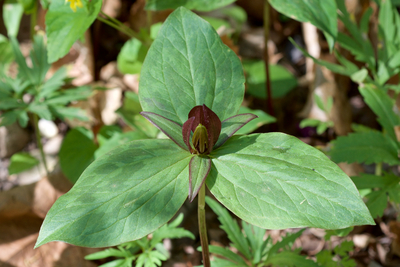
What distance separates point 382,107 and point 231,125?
978 mm

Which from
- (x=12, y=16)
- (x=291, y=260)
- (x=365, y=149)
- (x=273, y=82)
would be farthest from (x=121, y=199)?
(x=12, y=16)

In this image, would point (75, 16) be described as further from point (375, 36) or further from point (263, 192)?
point (375, 36)

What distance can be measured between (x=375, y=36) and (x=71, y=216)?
2489 mm

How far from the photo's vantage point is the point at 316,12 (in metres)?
1.40

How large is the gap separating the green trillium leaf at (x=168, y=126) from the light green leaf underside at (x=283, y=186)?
0.09m

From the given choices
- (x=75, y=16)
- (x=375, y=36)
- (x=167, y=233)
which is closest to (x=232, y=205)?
(x=167, y=233)

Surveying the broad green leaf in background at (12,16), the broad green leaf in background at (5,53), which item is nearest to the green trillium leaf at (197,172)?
the broad green leaf in background at (12,16)

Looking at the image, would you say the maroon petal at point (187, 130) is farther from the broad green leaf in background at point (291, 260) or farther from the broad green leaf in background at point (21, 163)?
the broad green leaf in background at point (21, 163)

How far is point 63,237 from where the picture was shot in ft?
2.37

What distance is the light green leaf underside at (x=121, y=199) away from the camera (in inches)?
29.2

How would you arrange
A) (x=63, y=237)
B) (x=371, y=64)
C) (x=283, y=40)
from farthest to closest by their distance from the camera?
1. (x=283, y=40)
2. (x=371, y=64)
3. (x=63, y=237)

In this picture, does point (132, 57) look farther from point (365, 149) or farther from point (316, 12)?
point (365, 149)

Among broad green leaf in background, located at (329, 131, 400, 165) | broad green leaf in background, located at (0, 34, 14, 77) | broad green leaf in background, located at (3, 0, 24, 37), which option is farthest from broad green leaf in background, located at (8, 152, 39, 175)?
broad green leaf in background, located at (329, 131, 400, 165)

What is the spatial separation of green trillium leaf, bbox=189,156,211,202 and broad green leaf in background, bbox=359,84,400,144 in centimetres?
100
